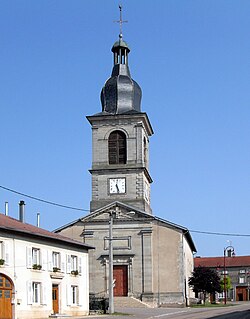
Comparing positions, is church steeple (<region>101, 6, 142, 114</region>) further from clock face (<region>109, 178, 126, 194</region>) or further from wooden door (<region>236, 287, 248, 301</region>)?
wooden door (<region>236, 287, 248, 301</region>)

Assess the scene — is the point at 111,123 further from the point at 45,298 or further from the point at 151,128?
the point at 45,298

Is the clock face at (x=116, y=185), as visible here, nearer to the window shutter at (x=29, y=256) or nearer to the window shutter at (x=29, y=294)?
the window shutter at (x=29, y=256)

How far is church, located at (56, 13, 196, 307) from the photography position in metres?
64.1

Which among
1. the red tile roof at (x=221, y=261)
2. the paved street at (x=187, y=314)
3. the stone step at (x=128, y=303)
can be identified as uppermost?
the red tile roof at (x=221, y=261)

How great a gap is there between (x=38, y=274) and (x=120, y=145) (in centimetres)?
2804

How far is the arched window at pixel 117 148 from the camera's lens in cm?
6750

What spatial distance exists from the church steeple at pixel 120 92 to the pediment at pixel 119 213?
930cm

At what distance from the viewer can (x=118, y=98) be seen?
68.3 metres

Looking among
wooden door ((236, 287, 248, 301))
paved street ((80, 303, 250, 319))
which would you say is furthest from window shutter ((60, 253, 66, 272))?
wooden door ((236, 287, 248, 301))

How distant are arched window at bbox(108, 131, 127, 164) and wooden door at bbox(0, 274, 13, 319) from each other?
30.4 metres

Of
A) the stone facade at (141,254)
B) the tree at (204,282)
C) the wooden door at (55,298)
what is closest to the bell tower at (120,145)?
the stone facade at (141,254)

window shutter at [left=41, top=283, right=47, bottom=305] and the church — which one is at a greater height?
the church

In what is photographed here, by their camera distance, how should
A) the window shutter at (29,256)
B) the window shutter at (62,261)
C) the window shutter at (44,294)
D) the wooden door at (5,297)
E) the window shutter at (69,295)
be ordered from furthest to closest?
the window shutter at (69,295), the window shutter at (62,261), the window shutter at (44,294), the window shutter at (29,256), the wooden door at (5,297)

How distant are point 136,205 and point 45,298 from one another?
2582cm
